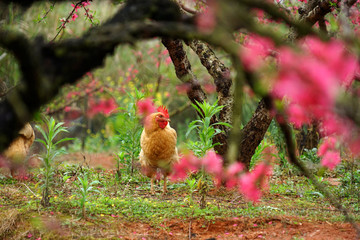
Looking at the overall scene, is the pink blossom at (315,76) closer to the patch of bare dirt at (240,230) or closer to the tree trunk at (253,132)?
the patch of bare dirt at (240,230)

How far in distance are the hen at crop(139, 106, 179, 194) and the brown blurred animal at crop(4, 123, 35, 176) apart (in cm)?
171

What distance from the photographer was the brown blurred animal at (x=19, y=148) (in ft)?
16.5

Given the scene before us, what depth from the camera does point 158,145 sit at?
511 centimetres

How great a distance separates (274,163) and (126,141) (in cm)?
326

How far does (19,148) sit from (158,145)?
2.01 metres

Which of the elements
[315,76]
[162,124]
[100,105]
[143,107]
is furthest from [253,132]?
[100,105]

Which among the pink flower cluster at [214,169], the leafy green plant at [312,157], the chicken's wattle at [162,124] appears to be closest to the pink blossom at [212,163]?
the pink flower cluster at [214,169]

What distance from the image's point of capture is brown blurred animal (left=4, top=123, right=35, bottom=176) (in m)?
5.04

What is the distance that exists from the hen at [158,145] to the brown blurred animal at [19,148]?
1.71 m

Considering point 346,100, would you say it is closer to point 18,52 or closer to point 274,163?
point 18,52

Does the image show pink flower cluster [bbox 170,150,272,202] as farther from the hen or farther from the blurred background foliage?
the blurred background foliage

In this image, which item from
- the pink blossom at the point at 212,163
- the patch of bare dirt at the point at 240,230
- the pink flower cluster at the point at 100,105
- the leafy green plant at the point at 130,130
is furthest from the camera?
the pink flower cluster at the point at 100,105

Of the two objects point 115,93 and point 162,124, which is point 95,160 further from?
point 162,124

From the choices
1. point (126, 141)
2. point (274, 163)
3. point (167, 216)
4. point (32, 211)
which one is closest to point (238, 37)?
point (274, 163)
